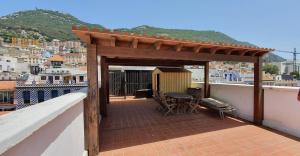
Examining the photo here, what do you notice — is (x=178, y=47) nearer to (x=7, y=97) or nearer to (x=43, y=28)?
(x=7, y=97)

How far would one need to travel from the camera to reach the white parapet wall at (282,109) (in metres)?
4.92

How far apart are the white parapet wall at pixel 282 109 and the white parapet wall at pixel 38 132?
5.84 metres

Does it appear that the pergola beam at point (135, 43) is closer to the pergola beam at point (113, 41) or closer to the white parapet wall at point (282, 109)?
the pergola beam at point (113, 41)

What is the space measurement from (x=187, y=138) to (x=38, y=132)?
3.92 metres

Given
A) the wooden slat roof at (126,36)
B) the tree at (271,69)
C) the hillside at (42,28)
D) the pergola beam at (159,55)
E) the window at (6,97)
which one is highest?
the hillside at (42,28)

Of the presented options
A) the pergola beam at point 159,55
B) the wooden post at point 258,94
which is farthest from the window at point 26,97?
the wooden post at point 258,94

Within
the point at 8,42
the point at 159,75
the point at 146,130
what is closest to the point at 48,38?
the point at 8,42

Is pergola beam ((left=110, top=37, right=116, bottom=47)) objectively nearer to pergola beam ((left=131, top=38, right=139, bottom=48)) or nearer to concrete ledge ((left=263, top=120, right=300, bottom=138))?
pergola beam ((left=131, top=38, right=139, bottom=48))

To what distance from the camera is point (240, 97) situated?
6.84 m

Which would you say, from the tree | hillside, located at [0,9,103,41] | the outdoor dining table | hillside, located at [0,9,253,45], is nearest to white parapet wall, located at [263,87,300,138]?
the outdoor dining table

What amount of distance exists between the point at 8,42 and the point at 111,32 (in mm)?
93414

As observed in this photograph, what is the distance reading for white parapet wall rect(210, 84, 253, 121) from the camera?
6.42 m

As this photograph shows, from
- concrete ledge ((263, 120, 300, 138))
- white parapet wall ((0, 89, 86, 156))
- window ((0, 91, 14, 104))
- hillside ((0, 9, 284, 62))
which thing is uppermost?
hillside ((0, 9, 284, 62))

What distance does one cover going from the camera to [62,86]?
103 ft
